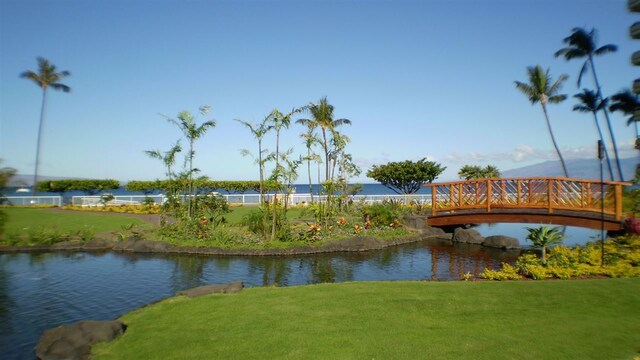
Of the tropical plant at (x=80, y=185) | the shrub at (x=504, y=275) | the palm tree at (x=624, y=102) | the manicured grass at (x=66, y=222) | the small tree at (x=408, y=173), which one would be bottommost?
the shrub at (x=504, y=275)

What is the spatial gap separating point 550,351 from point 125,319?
728cm

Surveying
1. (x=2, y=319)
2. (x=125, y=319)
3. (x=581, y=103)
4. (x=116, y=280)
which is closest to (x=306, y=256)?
(x=116, y=280)

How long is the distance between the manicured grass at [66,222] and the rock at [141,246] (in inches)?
91.4

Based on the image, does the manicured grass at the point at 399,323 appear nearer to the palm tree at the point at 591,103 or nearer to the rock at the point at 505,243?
the rock at the point at 505,243

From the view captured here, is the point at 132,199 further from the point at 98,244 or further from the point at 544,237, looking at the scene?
the point at 544,237

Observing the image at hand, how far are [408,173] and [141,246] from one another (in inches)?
1270

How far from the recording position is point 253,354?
532 centimetres

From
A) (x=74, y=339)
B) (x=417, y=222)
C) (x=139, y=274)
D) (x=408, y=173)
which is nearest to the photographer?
(x=74, y=339)

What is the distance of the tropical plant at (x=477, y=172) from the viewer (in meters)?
34.0

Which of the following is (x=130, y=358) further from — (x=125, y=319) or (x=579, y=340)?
(x=579, y=340)

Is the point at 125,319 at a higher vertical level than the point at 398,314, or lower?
lower

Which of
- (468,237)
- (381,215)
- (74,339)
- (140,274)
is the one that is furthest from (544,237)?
(140,274)

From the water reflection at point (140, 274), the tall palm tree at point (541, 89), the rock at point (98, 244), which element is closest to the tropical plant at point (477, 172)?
the tall palm tree at point (541, 89)

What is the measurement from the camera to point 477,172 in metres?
34.5
